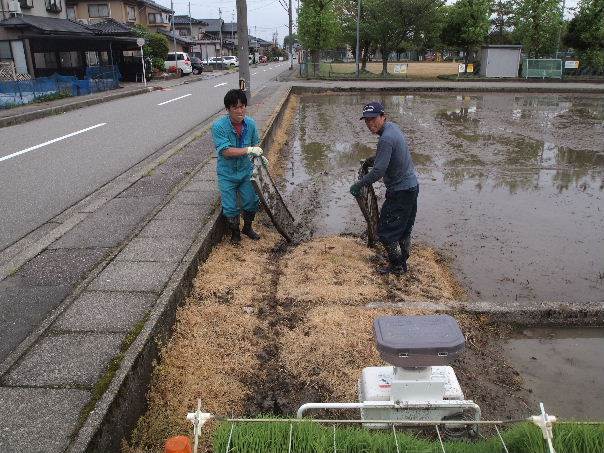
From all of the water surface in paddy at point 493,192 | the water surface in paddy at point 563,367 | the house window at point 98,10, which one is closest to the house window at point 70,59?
the water surface in paddy at point 493,192

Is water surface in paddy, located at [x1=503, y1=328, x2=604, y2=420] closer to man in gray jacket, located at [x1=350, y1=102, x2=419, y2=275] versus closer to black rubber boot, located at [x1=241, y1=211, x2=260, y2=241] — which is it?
man in gray jacket, located at [x1=350, y1=102, x2=419, y2=275]

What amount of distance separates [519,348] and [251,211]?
3.12 meters

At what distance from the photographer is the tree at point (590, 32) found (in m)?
31.8

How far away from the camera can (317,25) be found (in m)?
36.7

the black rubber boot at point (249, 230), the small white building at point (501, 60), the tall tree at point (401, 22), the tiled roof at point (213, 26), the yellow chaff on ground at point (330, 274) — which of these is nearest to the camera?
the yellow chaff on ground at point (330, 274)

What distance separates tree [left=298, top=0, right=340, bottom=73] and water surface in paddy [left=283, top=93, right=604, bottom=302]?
21.6 m

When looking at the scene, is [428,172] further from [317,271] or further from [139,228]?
[139,228]

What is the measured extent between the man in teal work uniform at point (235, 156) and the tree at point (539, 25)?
3470 cm

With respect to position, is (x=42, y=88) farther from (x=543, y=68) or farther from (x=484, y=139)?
(x=543, y=68)

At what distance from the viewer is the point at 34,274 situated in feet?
14.1

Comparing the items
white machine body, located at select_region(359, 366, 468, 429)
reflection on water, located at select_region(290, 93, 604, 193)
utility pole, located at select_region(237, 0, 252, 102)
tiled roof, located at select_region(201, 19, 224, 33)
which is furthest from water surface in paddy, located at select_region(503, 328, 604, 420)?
tiled roof, located at select_region(201, 19, 224, 33)

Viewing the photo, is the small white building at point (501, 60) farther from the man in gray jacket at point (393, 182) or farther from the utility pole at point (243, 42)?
the man in gray jacket at point (393, 182)

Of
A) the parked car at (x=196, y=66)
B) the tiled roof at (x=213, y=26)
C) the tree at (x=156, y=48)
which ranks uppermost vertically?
the tiled roof at (x=213, y=26)

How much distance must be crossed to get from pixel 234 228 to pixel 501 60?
32647 millimetres
